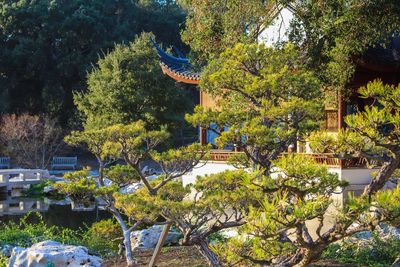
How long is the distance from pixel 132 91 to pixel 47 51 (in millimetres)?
9271

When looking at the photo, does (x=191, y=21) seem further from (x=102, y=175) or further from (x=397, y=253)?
(x=397, y=253)

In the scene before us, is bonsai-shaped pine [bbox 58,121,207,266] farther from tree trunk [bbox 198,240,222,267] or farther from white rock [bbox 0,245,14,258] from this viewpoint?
white rock [bbox 0,245,14,258]

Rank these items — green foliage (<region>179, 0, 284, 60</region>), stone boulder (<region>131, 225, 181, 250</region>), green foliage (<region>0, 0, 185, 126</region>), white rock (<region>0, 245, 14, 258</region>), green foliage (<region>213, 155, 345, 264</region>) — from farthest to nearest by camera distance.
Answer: green foliage (<region>0, 0, 185, 126</region>) < green foliage (<region>179, 0, 284, 60</region>) < stone boulder (<region>131, 225, 181, 250</region>) < white rock (<region>0, 245, 14, 258</region>) < green foliage (<region>213, 155, 345, 264</region>)

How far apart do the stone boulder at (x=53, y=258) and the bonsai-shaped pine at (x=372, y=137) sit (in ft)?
9.49

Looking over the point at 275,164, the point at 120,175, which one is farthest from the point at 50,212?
the point at 275,164

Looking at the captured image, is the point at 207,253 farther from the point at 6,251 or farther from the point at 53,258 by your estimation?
the point at 6,251

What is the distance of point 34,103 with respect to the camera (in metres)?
27.1

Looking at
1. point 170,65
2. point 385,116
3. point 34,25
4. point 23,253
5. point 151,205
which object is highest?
point 34,25

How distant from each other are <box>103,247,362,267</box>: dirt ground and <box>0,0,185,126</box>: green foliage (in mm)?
19277

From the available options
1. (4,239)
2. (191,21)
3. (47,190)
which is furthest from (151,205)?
(47,190)

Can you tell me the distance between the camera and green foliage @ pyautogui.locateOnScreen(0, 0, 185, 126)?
2600cm

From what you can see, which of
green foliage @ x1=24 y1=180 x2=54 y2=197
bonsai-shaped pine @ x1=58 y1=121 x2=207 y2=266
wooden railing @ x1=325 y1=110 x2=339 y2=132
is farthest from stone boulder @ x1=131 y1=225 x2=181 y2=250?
green foliage @ x1=24 y1=180 x2=54 y2=197

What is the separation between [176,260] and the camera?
6.43 metres

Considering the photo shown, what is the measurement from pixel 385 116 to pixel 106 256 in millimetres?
4315
